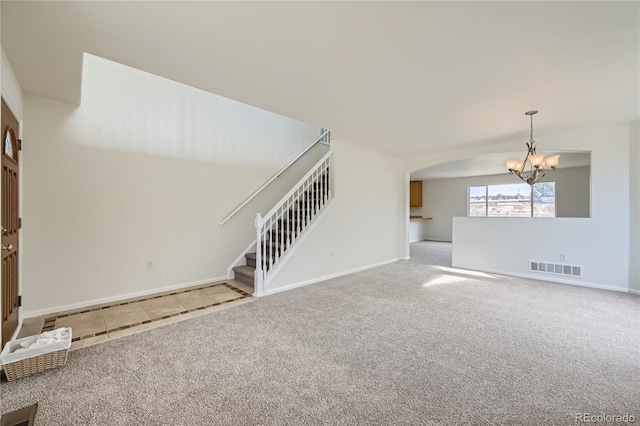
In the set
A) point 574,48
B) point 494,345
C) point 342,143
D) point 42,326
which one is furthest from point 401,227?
point 42,326

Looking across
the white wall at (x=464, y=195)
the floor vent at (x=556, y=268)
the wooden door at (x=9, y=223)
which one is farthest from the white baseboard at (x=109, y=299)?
the white wall at (x=464, y=195)

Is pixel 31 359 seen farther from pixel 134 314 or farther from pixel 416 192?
pixel 416 192

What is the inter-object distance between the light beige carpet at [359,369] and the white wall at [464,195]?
509cm

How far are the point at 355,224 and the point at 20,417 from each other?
448 centimetres

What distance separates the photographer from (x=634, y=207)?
12.4 ft

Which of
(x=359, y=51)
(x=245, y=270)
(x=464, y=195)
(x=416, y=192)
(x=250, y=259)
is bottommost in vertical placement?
A: (x=245, y=270)

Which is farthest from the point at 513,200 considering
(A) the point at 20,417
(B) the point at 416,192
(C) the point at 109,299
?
(A) the point at 20,417

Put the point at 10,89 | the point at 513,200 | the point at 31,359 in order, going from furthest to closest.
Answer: the point at 513,200
the point at 10,89
the point at 31,359

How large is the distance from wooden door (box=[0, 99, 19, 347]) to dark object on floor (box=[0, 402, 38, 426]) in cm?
102

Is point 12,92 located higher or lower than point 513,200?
higher

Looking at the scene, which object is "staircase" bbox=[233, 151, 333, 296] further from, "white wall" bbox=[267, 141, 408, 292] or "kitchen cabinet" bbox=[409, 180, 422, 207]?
"kitchen cabinet" bbox=[409, 180, 422, 207]

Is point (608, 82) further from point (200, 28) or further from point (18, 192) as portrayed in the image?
point (18, 192)

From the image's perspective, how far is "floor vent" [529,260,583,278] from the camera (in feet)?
14.0

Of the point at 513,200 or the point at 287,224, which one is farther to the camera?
the point at 513,200
